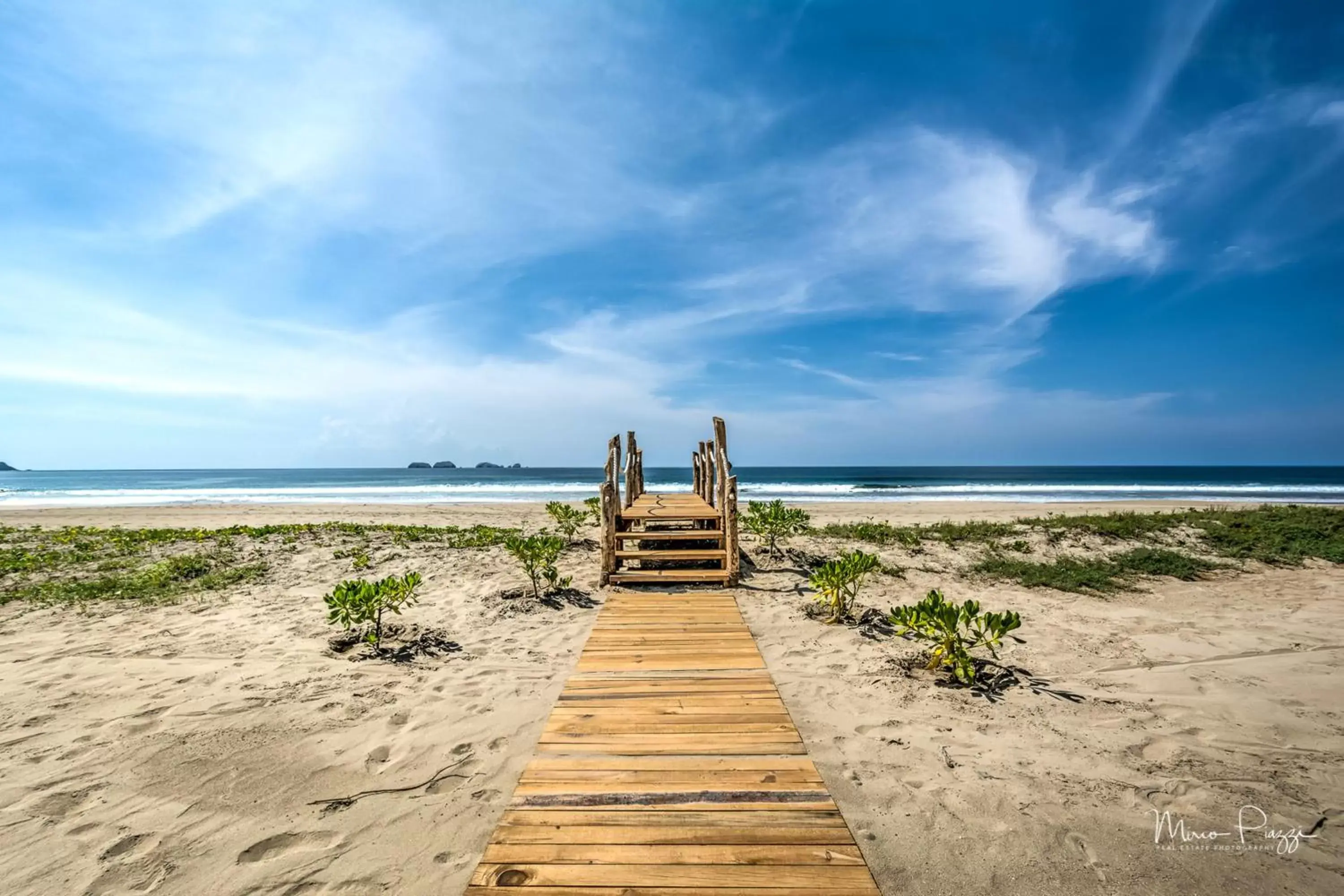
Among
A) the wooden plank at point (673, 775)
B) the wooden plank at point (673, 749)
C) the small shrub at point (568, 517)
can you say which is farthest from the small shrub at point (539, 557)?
the wooden plank at point (673, 775)

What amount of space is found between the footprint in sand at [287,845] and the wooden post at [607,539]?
6125 millimetres

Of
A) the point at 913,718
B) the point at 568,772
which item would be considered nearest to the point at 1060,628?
the point at 913,718

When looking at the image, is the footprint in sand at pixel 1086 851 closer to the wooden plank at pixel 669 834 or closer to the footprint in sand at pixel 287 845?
the wooden plank at pixel 669 834

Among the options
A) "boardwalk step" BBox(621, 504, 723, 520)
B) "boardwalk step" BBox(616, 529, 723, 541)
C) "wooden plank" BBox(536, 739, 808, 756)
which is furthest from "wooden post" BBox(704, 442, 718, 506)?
"wooden plank" BBox(536, 739, 808, 756)

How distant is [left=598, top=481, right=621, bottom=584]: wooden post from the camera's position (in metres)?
9.41

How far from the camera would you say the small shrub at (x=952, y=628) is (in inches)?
208

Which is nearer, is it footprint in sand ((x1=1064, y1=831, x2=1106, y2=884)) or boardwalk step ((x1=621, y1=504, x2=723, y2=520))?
footprint in sand ((x1=1064, y1=831, x2=1106, y2=884))

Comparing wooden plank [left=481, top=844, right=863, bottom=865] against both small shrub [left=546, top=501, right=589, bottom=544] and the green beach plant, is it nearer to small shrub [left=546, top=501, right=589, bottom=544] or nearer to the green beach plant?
the green beach plant

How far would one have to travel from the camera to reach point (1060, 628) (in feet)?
23.3

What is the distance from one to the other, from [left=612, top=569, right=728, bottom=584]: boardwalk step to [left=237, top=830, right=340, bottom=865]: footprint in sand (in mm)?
6179

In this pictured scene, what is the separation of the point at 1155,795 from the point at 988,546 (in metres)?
8.87

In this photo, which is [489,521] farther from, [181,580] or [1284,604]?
[1284,604]

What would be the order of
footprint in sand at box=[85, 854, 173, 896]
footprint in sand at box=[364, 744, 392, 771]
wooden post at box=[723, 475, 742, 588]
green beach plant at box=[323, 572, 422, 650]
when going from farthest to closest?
wooden post at box=[723, 475, 742, 588] < green beach plant at box=[323, 572, 422, 650] < footprint in sand at box=[364, 744, 392, 771] < footprint in sand at box=[85, 854, 173, 896]

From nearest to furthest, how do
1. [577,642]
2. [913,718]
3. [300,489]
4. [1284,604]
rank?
[913,718]
[577,642]
[1284,604]
[300,489]
